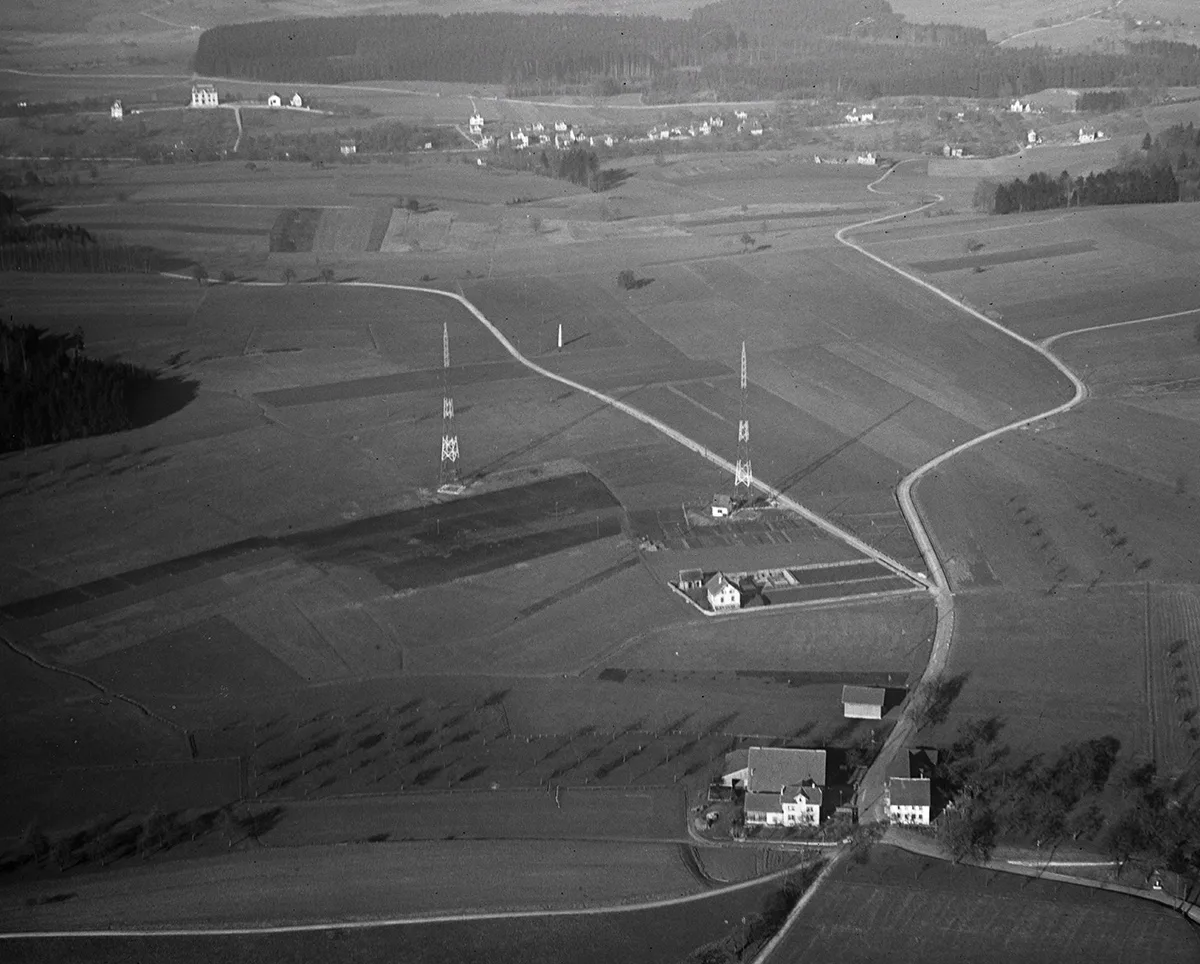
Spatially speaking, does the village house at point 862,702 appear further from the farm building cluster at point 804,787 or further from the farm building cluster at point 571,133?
the farm building cluster at point 571,133

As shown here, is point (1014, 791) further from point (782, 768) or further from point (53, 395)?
point (53, 395)

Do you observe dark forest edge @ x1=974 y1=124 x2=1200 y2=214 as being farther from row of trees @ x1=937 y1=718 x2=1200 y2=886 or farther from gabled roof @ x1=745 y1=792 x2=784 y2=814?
gabled roof @ x1=745 y1=792 x2=784 y2=814

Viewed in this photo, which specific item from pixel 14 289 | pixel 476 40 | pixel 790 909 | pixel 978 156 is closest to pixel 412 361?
pixel 14 289

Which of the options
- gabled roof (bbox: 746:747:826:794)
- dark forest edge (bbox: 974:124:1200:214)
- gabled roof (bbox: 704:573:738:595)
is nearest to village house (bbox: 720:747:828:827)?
gabled roof (bbox: 746:747:826:794)

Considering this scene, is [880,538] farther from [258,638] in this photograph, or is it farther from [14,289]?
[14,289]

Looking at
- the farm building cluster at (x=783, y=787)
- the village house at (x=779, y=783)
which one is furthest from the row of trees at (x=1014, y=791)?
the village house at (x=779, y=783)

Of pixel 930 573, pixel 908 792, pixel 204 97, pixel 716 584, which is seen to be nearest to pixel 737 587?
pixel 716 584
